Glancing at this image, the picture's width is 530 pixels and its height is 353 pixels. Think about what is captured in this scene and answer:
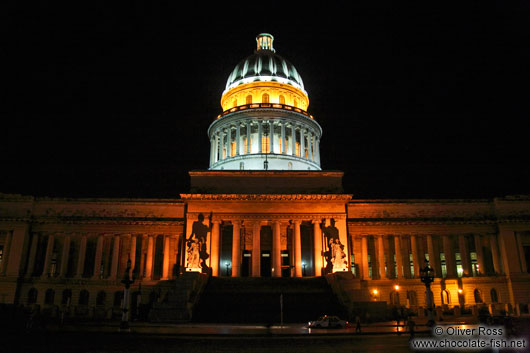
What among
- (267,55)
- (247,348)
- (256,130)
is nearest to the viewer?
(247,348)

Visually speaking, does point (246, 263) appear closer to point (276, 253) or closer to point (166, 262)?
point (276, 253)

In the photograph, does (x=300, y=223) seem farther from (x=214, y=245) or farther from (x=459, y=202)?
(x=459, y=202)

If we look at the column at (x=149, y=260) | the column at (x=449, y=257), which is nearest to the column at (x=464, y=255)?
the column at (x=449, y=257)

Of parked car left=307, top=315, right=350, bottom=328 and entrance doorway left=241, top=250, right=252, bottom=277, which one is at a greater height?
entrance doorway left=241, top=250, right=252, bottom=277

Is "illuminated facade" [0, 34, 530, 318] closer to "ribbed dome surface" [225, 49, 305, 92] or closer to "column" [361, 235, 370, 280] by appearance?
"column" [361, 235, 370, 280]

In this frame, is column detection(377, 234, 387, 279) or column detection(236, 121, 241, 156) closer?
column detection(377, 234, 387, 279)

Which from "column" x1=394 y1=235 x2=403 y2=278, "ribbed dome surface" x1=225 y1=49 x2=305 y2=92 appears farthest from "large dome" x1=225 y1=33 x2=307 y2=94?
"column" x1=394 y1=235 x2=403 y2=278

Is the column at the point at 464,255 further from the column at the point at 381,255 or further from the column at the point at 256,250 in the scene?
the column at the point at 256,250

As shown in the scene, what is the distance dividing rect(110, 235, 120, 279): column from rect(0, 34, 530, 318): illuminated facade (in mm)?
122

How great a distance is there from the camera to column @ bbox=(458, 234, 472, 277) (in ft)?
170

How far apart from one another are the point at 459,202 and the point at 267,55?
3726 cm

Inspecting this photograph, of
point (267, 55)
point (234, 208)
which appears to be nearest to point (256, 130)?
point (267, 55)

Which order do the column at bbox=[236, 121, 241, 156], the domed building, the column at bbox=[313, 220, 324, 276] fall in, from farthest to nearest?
the column at bbox=[236, 121, 241, 156] → the domed building → the column at bbox=[313, 220, 324, 276]

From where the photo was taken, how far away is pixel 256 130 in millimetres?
63219
